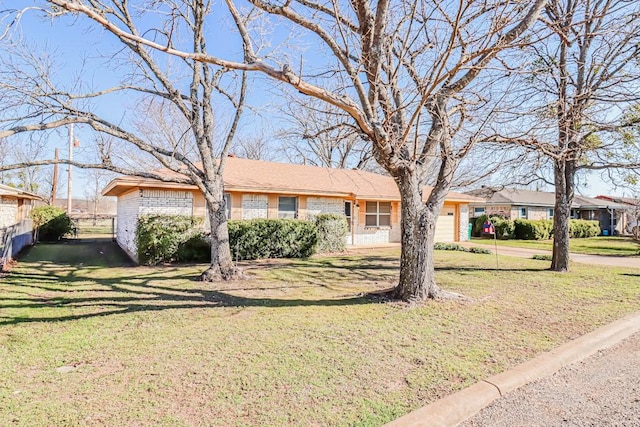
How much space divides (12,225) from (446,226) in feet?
67.3

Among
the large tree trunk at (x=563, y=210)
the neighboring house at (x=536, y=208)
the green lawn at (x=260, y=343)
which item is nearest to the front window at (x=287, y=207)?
the green lawn at (x=260, y=343)

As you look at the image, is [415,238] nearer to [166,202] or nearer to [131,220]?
[166,202]

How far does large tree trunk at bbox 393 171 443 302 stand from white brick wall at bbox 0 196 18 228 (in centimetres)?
1533

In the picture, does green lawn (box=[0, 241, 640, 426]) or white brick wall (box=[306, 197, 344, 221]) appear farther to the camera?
white brick wall (box=[306, 197, 344, 221])

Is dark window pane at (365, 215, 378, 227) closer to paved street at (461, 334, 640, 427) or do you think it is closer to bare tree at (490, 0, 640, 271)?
bare tree at (490, 0, 640, 271)

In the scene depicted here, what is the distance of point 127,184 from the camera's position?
39.4 feet

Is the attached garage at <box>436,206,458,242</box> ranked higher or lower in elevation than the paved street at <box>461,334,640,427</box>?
higher

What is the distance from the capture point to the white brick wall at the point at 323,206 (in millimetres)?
16562

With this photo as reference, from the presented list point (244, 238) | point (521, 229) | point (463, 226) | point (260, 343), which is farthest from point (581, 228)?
point (260, 343)

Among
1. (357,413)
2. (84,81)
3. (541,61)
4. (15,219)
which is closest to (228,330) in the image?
(357,413)

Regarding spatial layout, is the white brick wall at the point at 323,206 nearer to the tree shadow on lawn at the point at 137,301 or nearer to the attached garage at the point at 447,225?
the attached garage at the point at 447,225

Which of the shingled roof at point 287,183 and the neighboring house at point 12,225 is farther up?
the shingled roof at point 287,183

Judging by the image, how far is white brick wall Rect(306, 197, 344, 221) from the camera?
16.6 metres

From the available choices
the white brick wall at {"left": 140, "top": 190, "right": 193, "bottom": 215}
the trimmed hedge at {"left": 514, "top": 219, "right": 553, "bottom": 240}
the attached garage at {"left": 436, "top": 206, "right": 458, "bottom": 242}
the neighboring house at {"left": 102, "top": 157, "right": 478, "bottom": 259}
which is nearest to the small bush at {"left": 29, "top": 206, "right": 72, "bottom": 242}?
the neighboring house at {"left": 102, "top": 157, "right": 478, "bottom": 259}
